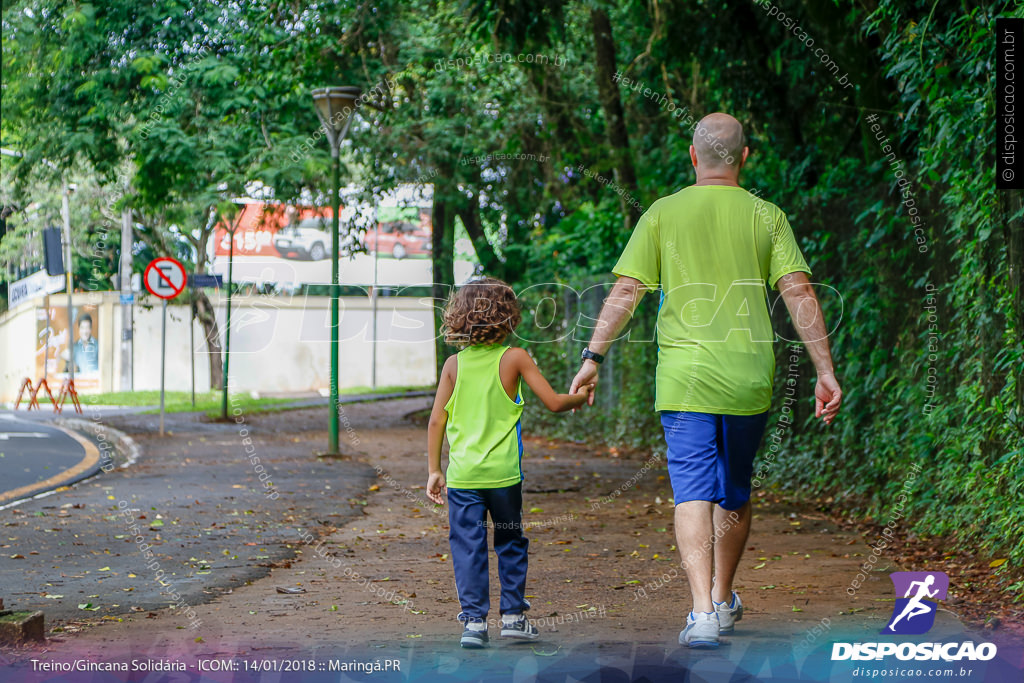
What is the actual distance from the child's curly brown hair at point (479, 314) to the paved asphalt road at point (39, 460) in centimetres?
604

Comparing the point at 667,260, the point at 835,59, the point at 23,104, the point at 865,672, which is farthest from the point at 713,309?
the point at 23,104

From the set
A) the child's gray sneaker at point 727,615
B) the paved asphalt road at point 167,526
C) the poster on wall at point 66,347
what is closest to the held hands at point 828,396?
the child's gray sneaker at point 727,615

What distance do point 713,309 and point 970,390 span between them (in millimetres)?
2529

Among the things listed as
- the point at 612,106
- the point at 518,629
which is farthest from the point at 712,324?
the point at 612,106

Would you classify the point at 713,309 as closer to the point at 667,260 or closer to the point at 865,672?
the point at 667,260

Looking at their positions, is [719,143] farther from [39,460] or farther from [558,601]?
[39,460]

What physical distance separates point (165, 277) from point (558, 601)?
1130cm

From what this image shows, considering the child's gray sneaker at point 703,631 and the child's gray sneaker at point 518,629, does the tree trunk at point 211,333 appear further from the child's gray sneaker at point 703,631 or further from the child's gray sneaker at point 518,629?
the child's gray sneaker at point 703,631

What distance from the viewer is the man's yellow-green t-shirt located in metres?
4.30

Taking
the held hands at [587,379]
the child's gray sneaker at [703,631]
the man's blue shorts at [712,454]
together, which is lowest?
the child's gray sneaker at [703,631]

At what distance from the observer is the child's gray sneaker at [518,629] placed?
4.37 meters

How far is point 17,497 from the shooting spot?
945 cm

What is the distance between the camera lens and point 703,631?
13.5 feet

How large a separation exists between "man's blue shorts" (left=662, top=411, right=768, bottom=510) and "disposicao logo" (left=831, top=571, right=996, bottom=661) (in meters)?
0.69
